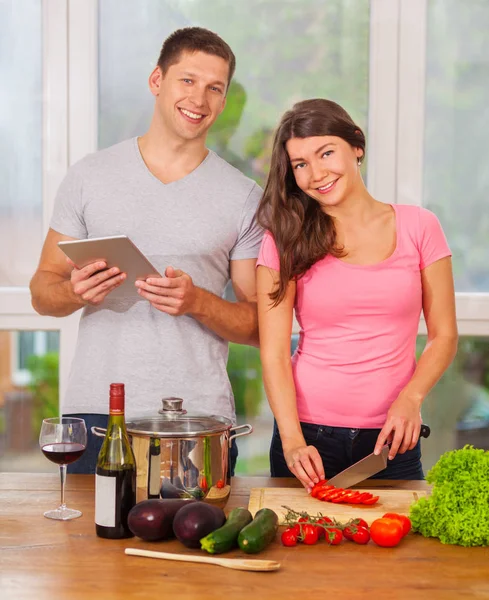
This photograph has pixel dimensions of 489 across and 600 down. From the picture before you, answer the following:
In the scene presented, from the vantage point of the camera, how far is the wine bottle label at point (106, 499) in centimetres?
155

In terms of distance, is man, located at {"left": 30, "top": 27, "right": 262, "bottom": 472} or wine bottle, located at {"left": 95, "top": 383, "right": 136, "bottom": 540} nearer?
wine bottle, located at {"left": 95, "top": 383, "right": 136, "bottom": 540}

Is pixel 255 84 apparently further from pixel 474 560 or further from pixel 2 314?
pixel 474 560

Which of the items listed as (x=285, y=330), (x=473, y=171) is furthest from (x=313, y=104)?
(x=473, y=171)

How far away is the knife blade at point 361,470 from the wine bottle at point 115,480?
1.69ft

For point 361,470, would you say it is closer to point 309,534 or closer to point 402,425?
point 402,425

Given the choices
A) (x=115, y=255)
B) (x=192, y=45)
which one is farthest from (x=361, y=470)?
(x=192, y=45)

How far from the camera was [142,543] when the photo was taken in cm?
154

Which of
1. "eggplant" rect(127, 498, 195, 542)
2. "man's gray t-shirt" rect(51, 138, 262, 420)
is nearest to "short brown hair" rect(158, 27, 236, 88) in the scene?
"man's gray t-shirt" rect(51, 138, 262, 420)

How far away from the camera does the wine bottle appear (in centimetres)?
155

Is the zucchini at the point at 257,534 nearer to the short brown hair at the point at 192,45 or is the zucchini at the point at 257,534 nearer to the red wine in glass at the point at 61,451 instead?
the red wine in glass at the point at 61,451

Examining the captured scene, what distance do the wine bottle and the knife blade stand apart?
516 millimetres

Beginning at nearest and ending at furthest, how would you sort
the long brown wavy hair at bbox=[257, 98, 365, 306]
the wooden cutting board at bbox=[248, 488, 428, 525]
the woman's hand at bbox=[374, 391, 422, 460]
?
the wooden cutting board at bbox=[248, 488, 428, 525]
the woman's hand at bbox=[374, 391, 422, 460]
the long brown wavy hair at bbox=[257, 98, 365, 306]

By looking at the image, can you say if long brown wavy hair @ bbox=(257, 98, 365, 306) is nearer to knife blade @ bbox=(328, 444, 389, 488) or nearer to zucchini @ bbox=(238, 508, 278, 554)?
knife blade @ bbox=(328, 444, 389, 488)

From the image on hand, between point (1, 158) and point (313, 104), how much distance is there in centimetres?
168
